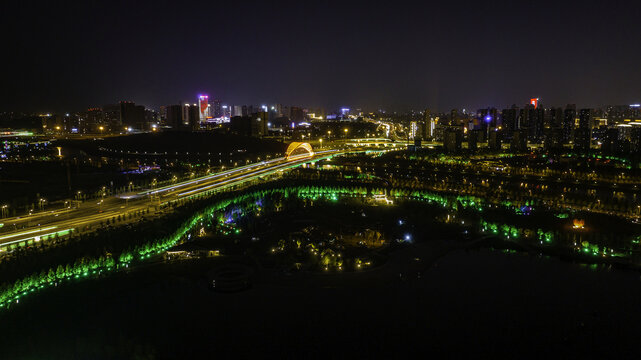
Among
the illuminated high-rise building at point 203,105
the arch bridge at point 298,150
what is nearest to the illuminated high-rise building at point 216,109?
the illuminated high-rise building at point 203,105

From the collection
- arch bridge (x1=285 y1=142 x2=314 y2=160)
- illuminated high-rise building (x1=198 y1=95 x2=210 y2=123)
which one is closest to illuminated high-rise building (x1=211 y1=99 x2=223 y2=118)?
illuminated high-rise building (x1=198 y1=95 x2=210 y2=123)

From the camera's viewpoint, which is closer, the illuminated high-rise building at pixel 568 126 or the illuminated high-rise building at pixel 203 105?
the illuminated high-rise building at pixel 568 126

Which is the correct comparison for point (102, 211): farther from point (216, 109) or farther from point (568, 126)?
point (216, 109)

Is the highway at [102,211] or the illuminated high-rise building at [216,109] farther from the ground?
the illuminated high-rise building at [216,109]

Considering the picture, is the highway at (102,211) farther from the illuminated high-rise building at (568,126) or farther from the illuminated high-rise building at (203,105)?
the illuminated high-rise building at (203,105)

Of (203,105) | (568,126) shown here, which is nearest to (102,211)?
(568,126)

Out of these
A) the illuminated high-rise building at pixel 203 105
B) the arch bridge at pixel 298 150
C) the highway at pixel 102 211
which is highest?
the illuminated high-rise building at pixel 203 105

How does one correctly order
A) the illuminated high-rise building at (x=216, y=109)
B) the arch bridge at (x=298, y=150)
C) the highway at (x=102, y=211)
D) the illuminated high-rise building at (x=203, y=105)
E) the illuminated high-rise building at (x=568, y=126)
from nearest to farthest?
1. the highway at (x=102, y=211)
2. the arch bridge at (x=298, y=150)
3. the illuminated high-rise building at (x=568, y=126)
4. the illuminated high-rise building at (x=203, y=105)
5. the illuminated high-rise building at (x=216, y=109)
